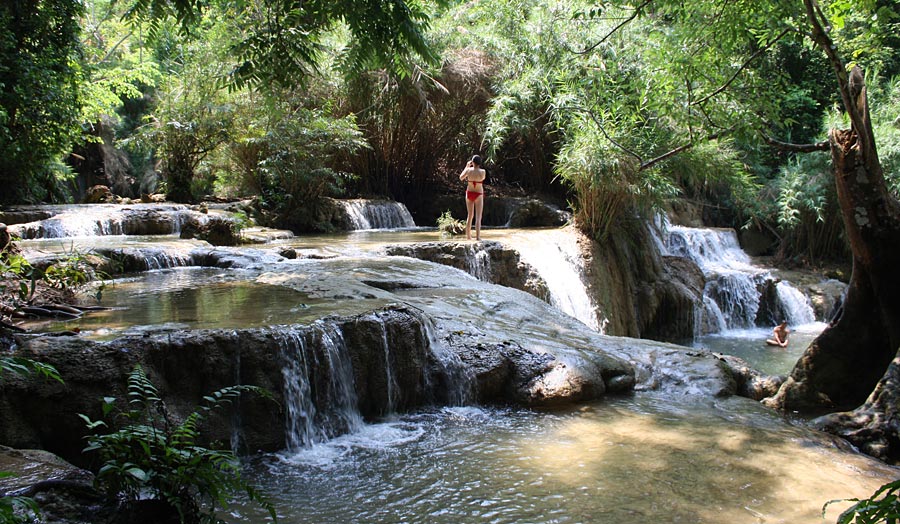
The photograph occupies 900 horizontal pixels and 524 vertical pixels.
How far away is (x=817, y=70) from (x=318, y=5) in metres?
21.9

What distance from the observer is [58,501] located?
2.60 m

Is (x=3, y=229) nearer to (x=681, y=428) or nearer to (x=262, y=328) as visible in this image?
(x=262, y=328)

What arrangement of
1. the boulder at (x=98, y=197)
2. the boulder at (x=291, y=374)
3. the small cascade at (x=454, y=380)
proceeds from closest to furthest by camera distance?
the boulder at (x=291, y=374)
the small cascade at (x=454, y=380)
the boulder at (x=98, y=197)

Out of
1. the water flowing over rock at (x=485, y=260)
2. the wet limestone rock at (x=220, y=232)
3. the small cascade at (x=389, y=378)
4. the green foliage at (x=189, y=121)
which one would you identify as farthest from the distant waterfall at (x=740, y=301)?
the green foliage at (x=189, y=121)

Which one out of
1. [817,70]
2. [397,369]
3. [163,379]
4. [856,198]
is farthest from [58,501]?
[817,70]

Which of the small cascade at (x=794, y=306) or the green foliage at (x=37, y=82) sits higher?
the green foliage at (x=37, y=82)

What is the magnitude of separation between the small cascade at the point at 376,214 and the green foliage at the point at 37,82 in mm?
5606

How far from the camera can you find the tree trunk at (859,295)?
5.36 meters

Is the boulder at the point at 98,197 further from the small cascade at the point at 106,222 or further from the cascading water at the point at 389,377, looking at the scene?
the cascading water at the point at 389,377

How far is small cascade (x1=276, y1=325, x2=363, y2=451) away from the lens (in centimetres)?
477

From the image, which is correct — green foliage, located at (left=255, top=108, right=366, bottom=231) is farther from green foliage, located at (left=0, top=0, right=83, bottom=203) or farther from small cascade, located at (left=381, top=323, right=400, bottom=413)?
small cascade, located at (left=381, top=323, right=400, bottom=413)

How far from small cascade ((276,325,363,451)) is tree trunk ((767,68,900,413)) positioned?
13.2 ft

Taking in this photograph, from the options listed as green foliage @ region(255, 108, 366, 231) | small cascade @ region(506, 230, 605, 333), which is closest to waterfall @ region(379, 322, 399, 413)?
small cascade @ region(506, 230, 605, 333)

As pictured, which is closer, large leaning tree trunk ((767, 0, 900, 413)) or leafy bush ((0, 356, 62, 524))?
leafy bush ((0, 356, 62, 524))
